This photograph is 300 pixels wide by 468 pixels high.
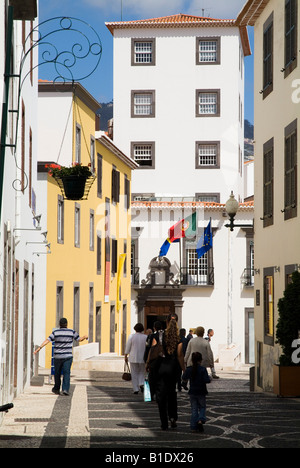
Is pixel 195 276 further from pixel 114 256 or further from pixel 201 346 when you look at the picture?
pixel 201 346

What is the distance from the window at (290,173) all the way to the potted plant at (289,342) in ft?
8.50

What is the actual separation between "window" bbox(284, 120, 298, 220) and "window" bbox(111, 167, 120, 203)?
76.6ft

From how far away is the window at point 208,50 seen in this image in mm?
55750

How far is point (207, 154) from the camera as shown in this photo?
183ft

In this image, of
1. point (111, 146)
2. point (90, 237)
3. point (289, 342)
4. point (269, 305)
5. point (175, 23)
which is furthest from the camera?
→ point (175, 23)

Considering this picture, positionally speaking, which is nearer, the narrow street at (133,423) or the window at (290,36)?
the narrow street at (133,423)

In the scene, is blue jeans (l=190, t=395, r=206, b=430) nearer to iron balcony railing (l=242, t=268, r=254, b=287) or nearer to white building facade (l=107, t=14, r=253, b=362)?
iron balcony railing (l=242, t=268, r=254, b=287)

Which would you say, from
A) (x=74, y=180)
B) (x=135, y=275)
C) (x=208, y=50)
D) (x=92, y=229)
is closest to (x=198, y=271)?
(x=135, y=275)

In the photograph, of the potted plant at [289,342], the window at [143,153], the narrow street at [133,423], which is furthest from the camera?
the window at [143,153]

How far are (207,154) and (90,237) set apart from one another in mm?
17505

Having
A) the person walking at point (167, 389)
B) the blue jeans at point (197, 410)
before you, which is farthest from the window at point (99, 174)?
the blue jeans at point (197, 410)

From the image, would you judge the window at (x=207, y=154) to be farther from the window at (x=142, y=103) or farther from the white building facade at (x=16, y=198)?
the white building facade at (x=16, y=198)

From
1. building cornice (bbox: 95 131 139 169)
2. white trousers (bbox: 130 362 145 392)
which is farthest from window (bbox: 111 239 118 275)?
white trousers (bbox: 130 362 145 392)
